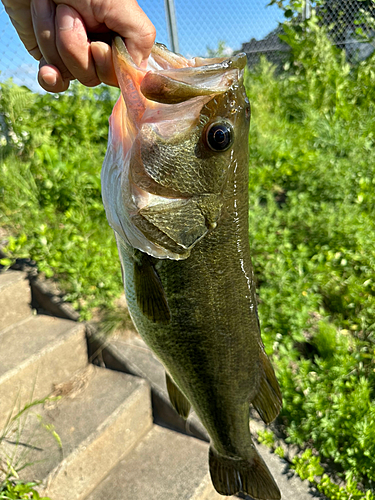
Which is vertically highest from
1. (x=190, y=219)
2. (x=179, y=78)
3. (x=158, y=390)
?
(x=179, y=78)

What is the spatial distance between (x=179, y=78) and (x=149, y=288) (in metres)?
0.58

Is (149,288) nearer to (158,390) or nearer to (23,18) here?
(23,18)

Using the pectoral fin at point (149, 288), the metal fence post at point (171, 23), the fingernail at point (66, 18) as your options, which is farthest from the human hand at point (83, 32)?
the metal fence post at point (171, 23)

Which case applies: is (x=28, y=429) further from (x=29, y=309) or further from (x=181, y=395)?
(x=181, y=395)

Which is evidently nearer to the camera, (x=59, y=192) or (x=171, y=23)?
(x=59, y=192)

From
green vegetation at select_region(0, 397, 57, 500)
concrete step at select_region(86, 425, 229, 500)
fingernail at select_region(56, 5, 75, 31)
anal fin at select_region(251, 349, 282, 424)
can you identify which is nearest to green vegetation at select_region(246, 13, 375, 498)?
concrete step at select_region(86, 425, 229, 500)

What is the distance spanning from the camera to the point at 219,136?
1.03m

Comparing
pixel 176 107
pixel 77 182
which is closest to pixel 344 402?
pixel 176 107

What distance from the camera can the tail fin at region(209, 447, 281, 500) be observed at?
1502 mm

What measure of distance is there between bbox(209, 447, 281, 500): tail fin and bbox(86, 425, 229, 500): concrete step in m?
0.91

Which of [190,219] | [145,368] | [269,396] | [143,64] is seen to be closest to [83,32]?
[143,64]

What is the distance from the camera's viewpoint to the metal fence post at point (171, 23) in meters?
4.48

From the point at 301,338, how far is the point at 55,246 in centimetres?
200

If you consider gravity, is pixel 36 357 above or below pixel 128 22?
below
